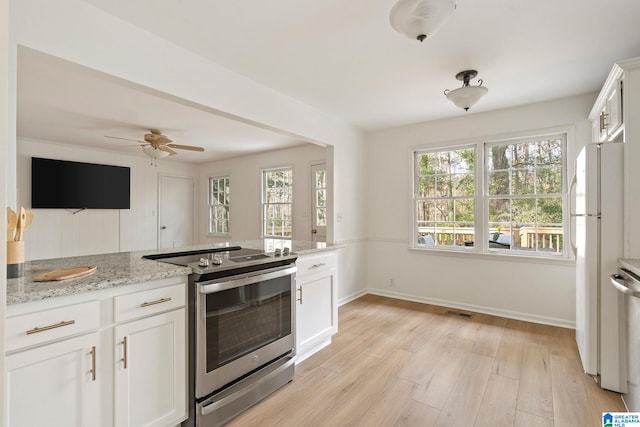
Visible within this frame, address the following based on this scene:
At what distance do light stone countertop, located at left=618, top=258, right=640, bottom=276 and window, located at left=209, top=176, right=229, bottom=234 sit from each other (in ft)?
20.4

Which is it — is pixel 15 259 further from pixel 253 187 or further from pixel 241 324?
pixel 253 187

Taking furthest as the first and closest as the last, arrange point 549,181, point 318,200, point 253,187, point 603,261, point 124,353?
point 253,187
point 318,200
point 549,181
point 603,261
point 124,353

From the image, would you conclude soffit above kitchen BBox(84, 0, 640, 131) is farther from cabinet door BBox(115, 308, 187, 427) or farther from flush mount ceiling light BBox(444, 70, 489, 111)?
cabinet door BBox(115, 308, 187, 427)

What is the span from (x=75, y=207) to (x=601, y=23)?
6.91 metres

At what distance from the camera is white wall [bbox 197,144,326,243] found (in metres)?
5.35

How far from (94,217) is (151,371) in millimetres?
5188

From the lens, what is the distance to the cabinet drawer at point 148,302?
4.80ft

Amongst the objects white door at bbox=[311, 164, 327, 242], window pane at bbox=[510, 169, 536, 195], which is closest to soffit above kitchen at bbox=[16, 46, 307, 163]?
white door at bbox=[311, 164, 327, 242]

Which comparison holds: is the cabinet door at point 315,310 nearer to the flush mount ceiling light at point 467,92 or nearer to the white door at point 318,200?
the flush mount ceiling light at point 467,92

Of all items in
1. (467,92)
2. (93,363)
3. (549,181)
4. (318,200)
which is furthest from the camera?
(318,200)

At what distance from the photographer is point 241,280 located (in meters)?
1.94

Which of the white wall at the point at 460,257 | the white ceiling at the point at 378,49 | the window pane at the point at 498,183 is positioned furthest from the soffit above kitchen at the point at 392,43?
the window pane at the point at 498,183

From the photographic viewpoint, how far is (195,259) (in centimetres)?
213

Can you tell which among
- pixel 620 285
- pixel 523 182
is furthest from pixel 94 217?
pixel 620 285
